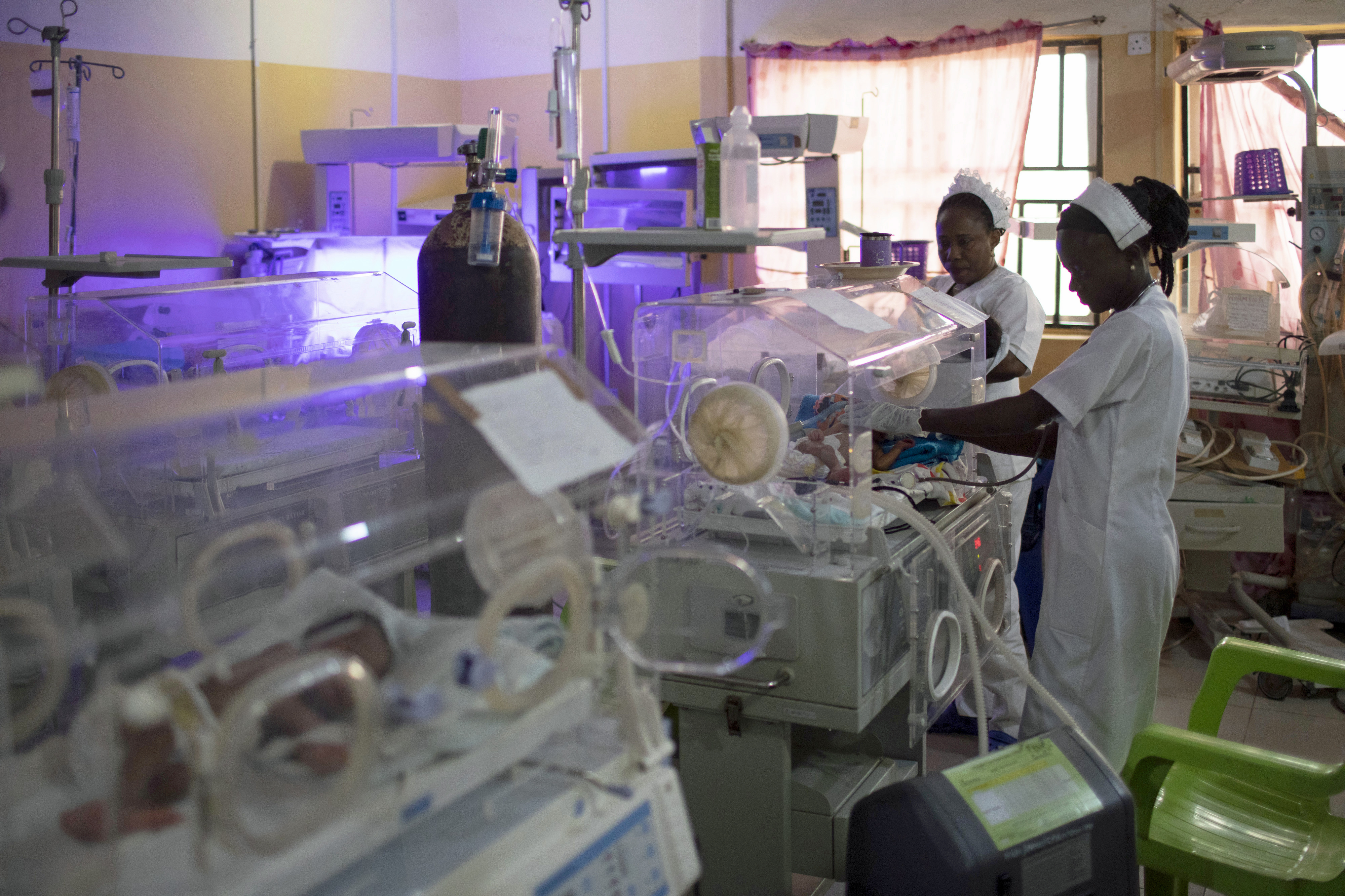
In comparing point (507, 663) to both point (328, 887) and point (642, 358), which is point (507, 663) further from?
point (642, 358)

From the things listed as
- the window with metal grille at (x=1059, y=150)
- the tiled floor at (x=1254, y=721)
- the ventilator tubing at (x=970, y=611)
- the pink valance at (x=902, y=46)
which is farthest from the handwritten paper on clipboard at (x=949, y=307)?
the pink valance at (x=902, y=46)

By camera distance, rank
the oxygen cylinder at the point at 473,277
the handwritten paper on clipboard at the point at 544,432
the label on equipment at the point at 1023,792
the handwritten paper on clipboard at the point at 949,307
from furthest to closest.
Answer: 1. the handwritten paper on clipboard at the point at 949,307
2. the oxygen cylinder at the point at 473,277
3. the label on equipment at the point at 1023,792
4. the handwritten paper on clipboard at the point at 544,432

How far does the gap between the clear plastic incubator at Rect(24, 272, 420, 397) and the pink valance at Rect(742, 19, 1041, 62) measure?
271 centimetres

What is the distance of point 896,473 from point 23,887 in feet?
5.54

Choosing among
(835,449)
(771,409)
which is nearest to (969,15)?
(835,449)

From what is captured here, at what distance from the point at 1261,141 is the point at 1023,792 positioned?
164 inches

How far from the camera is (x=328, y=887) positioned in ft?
3.05

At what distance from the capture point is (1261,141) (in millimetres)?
4734

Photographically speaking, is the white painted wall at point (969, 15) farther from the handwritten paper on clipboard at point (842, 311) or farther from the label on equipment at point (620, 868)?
the label on equipment at point (620, 868)

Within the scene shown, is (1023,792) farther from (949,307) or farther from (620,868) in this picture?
(949,307)

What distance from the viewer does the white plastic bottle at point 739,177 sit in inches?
66.6

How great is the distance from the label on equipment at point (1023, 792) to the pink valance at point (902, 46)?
13.4 ft

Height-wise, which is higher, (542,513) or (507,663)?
(542,513)

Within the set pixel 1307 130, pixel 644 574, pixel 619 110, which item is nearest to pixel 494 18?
pixel 619 110
